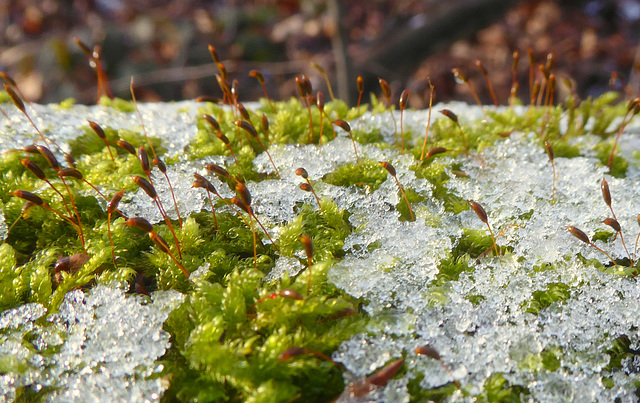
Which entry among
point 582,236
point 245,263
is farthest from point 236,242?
point 582,236

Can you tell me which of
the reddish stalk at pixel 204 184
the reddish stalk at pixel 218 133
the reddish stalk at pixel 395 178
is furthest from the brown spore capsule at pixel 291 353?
the reddish stalk at pixel 218 133

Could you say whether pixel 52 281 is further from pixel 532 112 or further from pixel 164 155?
pixel 532 112

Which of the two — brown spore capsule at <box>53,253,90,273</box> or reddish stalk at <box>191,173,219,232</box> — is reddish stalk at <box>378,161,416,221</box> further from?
brown spore capsule at <box>53,253,90,273</box>

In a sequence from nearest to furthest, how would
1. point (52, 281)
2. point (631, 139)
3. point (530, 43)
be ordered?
point (52, 281), point (631, 139), point (530, 43)

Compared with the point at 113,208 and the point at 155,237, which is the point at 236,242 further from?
the point at 113,208

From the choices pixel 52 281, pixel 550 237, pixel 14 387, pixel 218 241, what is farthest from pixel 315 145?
pixel 14 387

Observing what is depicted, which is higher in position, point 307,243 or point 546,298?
point 307,243
